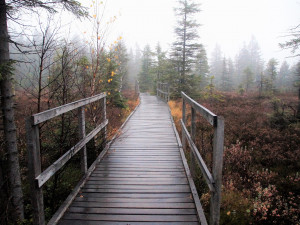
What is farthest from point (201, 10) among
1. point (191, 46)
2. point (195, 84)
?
point (195, 84)

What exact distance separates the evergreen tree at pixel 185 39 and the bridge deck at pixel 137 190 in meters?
12.1

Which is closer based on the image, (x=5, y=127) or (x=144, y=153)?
(x=5, y=127)

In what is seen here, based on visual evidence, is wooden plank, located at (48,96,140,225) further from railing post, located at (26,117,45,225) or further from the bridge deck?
railing post, located at (26,117,45,225)

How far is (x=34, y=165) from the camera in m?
2.32

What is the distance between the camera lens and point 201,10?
54.6 feet

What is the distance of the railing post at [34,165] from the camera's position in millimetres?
2254

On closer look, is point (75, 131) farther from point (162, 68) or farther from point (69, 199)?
point (162, 68)

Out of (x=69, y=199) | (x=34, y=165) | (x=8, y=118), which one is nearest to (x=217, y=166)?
(x=34, y=165)

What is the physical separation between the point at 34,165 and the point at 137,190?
179 cm

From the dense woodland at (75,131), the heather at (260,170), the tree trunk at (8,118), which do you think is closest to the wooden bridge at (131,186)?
the dense woodland at (75,131)

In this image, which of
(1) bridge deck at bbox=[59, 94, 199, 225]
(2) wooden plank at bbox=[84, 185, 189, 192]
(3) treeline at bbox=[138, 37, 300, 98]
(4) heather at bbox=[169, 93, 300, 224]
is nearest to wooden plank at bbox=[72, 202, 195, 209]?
(1) bridge deck at bbox=[59, 94, 199, 225]

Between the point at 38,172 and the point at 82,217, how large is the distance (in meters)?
0.92

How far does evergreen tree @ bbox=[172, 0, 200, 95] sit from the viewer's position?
666 inches

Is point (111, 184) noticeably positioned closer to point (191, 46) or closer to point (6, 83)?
point (6, 83)
